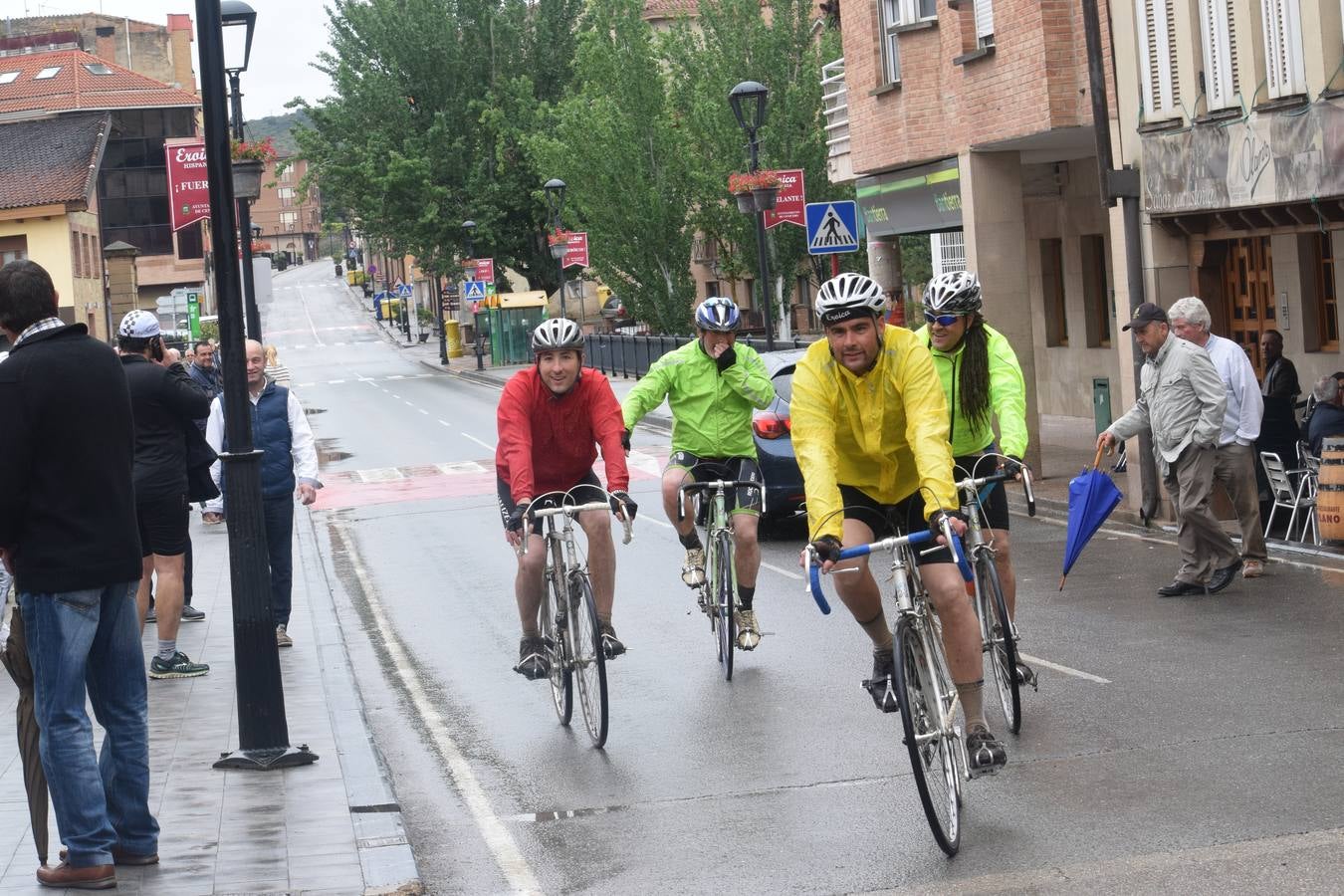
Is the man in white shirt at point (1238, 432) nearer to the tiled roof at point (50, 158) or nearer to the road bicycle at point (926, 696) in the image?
the road bicycle at point (926, 696)

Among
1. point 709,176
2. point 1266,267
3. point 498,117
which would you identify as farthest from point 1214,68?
point 498,117

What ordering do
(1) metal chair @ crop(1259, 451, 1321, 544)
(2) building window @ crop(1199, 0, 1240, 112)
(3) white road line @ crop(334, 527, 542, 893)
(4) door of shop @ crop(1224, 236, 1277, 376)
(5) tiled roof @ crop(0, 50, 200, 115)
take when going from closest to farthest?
(3) white road line @ crop(334, 527, 542, 893), (1) metal chair @ crop(1259, 451, 1321, 544), (2) building window @ crop(1199, 0, 1240, 112), (4) door of shop @ crop(1224, 236, 1277, 376), (5) tiled roof @ crop(0, 50, 200, 115)

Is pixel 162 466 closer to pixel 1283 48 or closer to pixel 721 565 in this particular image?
pixel 721 565

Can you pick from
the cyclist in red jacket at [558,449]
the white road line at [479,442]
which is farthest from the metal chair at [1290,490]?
the white road line at [479,442]

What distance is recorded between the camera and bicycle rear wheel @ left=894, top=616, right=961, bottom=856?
6.16 meters

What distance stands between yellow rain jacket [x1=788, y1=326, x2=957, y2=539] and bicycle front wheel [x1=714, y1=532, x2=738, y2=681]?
10.6ft

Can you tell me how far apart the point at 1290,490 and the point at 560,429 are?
23.8 feet

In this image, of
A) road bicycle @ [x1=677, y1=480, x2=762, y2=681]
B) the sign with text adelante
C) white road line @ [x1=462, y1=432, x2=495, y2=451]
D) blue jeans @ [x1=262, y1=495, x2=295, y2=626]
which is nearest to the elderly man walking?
road bicycle @ [x1=677, y1=480, x2=762, y2=681]

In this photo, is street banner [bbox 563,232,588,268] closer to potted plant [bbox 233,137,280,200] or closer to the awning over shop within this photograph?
the awning over shop

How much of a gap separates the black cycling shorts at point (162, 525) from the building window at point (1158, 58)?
400 inches

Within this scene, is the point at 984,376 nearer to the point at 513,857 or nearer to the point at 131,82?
the point at 513,857

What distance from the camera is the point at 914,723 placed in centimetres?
629

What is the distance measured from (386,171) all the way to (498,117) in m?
4.60

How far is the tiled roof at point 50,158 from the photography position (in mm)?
65875
